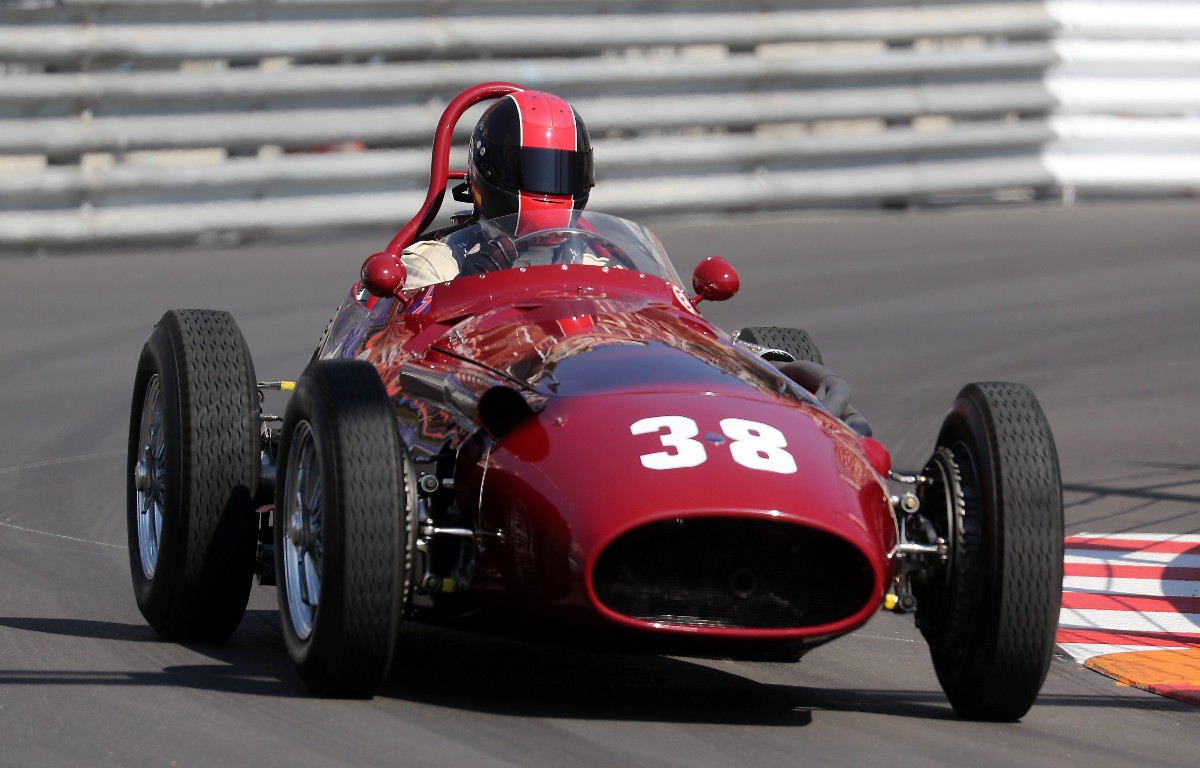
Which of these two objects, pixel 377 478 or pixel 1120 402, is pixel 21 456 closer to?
pixel 377 478

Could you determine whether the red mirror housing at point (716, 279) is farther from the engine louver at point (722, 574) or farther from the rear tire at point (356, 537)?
the engine louver at point (722, 574)

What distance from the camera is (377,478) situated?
5.02 metres

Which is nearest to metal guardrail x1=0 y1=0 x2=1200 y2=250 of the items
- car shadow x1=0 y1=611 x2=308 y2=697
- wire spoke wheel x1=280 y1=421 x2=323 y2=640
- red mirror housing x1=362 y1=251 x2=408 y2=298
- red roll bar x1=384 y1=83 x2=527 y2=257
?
red roll bar x1=384 y1=83 x2=527 y2=257

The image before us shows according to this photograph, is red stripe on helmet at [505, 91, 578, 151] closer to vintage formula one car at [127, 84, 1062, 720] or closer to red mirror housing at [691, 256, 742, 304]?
red mirror housing at [691, 256, 742, 304]

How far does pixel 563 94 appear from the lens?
15.4 m

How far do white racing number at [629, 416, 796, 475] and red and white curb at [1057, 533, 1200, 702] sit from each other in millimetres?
1326

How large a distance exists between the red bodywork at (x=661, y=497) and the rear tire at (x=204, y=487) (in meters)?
0.64

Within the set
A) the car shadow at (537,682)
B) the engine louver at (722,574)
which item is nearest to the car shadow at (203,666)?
the car shadow at (537,682)

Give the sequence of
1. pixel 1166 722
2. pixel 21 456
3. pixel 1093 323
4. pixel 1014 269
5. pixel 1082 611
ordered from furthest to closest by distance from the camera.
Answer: pixel 1014 269 < pixel 1093 323 < pixel 21 456 < pixel 1082 611 < pixel 1166 722

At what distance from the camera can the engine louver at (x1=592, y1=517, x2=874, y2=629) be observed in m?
4.93

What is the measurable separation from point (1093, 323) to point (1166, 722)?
23.6 ft

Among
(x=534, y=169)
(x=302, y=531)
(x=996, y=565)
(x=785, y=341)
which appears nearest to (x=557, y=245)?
(x=534, y=169)

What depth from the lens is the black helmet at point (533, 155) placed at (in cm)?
734

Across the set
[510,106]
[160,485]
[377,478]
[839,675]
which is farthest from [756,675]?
[510,106]
